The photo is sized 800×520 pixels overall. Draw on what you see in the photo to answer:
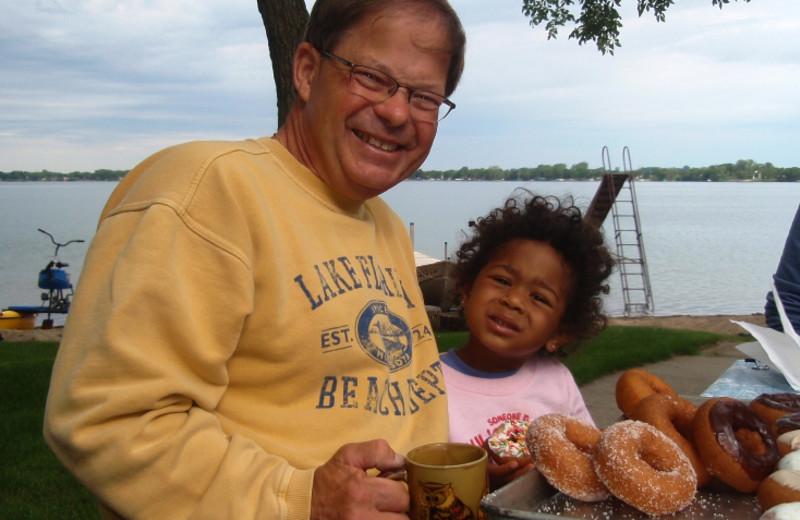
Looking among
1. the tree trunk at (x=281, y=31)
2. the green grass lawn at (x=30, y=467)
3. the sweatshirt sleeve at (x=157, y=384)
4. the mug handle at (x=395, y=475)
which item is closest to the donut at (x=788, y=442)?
the mug handle at (x=395, y=475)

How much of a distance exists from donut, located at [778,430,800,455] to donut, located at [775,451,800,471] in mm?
56

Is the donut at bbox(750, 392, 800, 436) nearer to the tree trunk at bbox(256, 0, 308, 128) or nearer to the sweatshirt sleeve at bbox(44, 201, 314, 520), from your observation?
the sweatshirt sleeve at bbox(44, 201, 314, 520)

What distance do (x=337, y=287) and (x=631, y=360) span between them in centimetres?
751

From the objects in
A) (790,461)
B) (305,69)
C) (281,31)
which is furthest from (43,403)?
(790,461)

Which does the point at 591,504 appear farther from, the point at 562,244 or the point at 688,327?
the point at 688,327

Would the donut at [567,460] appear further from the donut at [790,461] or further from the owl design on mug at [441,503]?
the donut at [790,461]

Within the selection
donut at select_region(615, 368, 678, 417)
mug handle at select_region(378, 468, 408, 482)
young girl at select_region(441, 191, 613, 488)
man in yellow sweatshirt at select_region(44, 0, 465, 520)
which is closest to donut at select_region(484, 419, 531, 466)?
man in yellow sweatshirt at select_region(44, 0, 465, 520)

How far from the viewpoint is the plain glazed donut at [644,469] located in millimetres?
1297

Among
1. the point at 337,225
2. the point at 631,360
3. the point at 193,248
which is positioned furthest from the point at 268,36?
the point at 631,360

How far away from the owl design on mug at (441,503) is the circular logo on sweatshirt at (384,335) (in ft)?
1.55

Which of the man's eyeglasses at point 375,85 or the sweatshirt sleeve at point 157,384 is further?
the man's eyeglasses at point 375,85

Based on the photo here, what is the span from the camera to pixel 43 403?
20.5 feet

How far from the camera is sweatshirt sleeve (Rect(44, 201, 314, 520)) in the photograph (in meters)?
1.27

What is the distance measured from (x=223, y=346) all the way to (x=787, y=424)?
4.16 feet
